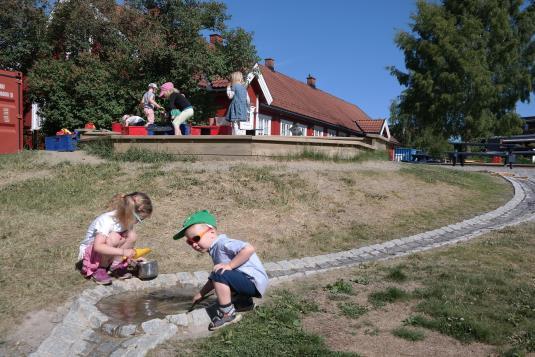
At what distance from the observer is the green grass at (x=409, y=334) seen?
12.5 feet

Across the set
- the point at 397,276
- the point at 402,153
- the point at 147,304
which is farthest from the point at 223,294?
the point at 402,153

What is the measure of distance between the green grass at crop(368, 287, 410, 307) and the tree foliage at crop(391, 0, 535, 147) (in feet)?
78.0

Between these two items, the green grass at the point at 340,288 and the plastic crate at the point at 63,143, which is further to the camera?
the plastic crate at the point at 63,143

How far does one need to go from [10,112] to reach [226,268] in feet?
37.9

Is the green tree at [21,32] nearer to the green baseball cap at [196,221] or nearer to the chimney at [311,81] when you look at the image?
the green baseball cap at [196,221]

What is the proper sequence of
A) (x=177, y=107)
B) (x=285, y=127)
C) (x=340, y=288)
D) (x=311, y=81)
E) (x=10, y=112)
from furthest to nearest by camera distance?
1. (x=311, y=81)
2. (x=285, y=127)
3. (x=10, y=112)
4. (x=177, y=107)
5. (x=340, y=288)

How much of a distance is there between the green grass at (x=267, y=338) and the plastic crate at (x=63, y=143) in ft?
34.7

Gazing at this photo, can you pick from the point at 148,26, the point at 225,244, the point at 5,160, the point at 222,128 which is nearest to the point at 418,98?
the point at 148,26

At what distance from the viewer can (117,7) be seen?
18750 millimetres

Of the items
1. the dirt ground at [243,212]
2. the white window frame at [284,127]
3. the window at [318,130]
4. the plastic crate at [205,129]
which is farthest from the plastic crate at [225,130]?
the window at [318,130]

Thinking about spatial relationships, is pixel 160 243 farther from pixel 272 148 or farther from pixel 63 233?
pixel 272 148

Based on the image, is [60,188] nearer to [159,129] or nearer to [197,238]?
[159,129]

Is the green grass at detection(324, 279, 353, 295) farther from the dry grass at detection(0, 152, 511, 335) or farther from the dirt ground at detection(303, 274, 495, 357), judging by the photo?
the dry grass at detection(0, 152, 511, 335)

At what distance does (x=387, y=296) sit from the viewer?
4.77 metres
